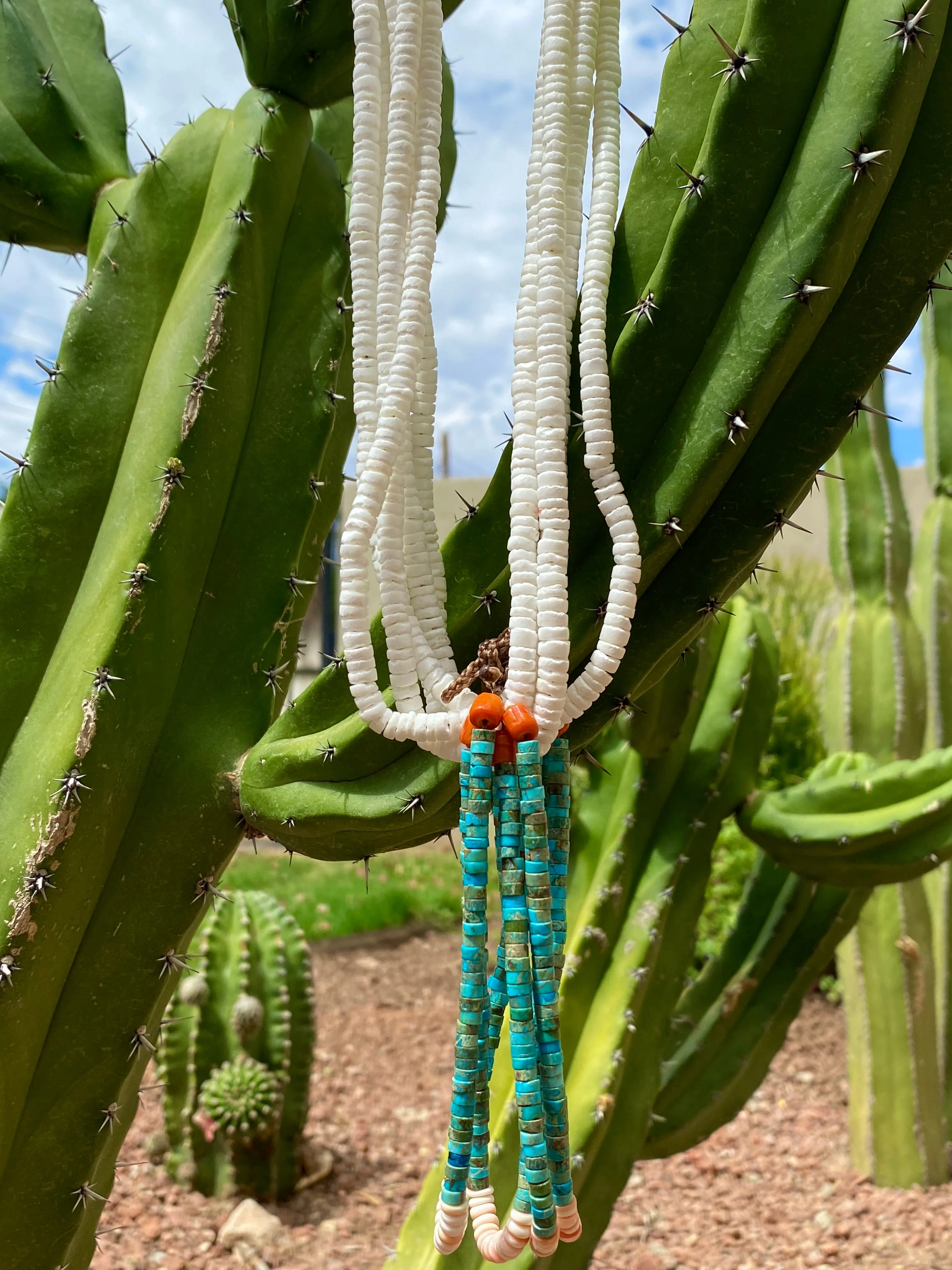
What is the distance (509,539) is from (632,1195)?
10.0ft

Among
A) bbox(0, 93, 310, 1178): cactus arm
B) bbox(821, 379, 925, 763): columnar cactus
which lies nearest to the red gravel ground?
bbox(821, 379, 925, 763): columnar cactus

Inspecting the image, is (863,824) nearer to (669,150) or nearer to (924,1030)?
(924,1030)

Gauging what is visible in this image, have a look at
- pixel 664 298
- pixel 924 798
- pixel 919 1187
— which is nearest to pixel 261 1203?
pixel 919 1187

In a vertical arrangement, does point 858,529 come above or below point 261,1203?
above

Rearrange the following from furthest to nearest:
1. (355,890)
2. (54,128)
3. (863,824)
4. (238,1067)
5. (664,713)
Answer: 1. (355,890)
2. (238,1067)
3. (863,824)
4. (664,713)
5. (54,128)

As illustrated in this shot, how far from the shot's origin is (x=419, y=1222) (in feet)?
6.19

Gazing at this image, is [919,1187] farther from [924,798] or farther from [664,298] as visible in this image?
[664,298]

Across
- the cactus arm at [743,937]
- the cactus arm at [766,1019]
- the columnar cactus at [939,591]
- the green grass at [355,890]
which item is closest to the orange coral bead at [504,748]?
the cactus arm at [766,1019]

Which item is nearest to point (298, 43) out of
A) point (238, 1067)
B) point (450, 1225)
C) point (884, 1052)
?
point (450, 1225)

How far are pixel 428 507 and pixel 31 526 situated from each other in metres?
0.74

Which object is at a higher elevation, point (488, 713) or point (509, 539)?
point (509, 539)

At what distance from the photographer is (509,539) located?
3.29 feet

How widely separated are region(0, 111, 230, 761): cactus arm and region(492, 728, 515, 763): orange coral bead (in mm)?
880

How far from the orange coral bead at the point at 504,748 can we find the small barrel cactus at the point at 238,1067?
248cm
